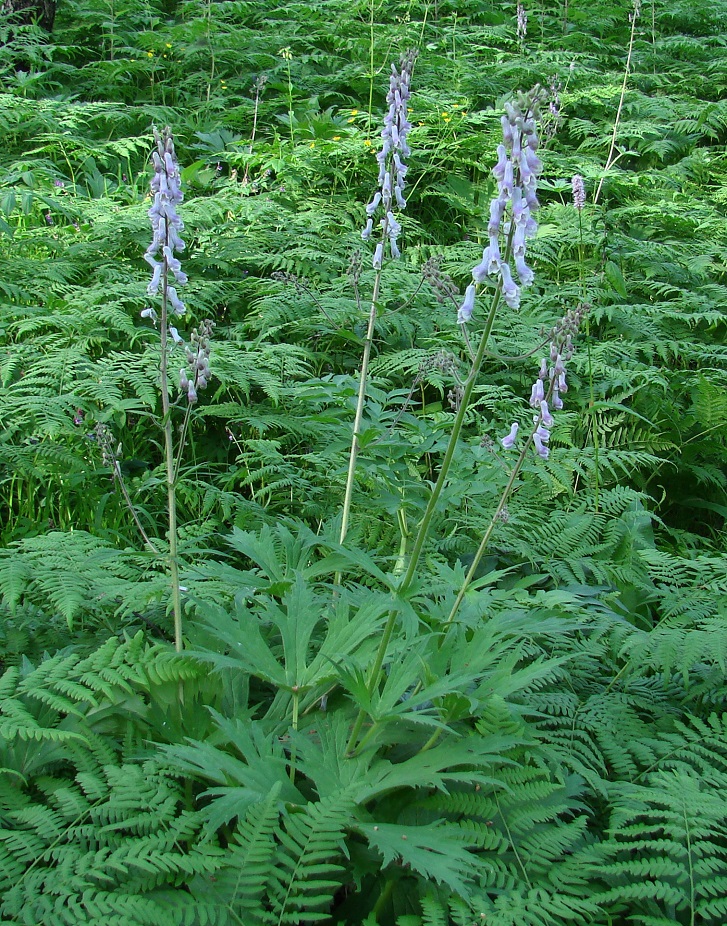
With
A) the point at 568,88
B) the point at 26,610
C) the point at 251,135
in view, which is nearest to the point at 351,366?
the point at 26,610

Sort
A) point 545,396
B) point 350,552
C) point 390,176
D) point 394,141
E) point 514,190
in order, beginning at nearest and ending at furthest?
point 514,190, point 350,552, point 545,396, point 394,141, point 390,176

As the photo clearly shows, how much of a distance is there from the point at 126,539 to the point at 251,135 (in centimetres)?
554

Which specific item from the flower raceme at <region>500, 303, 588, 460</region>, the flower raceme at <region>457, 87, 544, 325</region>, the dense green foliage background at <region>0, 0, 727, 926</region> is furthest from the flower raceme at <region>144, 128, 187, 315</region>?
the flower raceme at <region>500, 303, 588, 460</region>

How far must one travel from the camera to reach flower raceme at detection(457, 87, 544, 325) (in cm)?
164

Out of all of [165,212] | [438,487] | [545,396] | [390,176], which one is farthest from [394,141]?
[438,487]

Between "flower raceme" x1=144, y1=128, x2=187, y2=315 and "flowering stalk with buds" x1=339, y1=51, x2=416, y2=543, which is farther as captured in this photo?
"flowering stalk with buds" x1=339, y1=51, x2=416, y2=543

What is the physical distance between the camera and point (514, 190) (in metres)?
1.65

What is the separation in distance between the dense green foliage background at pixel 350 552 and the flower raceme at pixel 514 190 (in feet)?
2.11

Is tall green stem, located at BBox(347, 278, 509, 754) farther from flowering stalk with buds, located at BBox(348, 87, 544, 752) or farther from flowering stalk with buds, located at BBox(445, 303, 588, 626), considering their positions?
flowering stalk with buds, located at BBox(445, 303, 588, 626)

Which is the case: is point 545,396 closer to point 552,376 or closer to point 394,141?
point 552,376

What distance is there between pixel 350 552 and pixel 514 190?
0.96m

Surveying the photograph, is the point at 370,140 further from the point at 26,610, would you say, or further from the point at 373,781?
the point at 373,781

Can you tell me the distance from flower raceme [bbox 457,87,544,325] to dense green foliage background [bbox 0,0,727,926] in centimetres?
64

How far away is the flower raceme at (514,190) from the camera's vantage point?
164 cm
